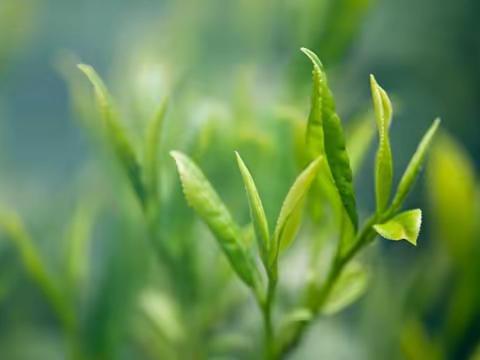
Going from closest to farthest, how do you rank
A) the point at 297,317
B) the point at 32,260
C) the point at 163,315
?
the point at 297,317, the point at 32,260, the point at 163,315

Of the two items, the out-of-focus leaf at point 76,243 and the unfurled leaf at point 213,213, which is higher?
the unfurled leaf at point 213,213

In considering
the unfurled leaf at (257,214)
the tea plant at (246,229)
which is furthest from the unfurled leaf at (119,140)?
the unfurled leaf at (257,214)

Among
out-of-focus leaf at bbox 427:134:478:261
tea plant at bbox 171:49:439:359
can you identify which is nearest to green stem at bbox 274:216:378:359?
tea plant at bbox 171:49:439:359

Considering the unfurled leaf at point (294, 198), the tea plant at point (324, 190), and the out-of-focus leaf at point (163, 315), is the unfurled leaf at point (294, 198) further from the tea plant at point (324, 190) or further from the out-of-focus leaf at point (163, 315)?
the out-of-focus leaf at point (163, 315)

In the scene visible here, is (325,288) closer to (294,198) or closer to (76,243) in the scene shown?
(294,198)

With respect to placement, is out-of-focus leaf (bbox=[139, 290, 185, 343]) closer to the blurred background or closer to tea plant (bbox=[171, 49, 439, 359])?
the blurred background

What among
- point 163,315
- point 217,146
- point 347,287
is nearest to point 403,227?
point 347,287
